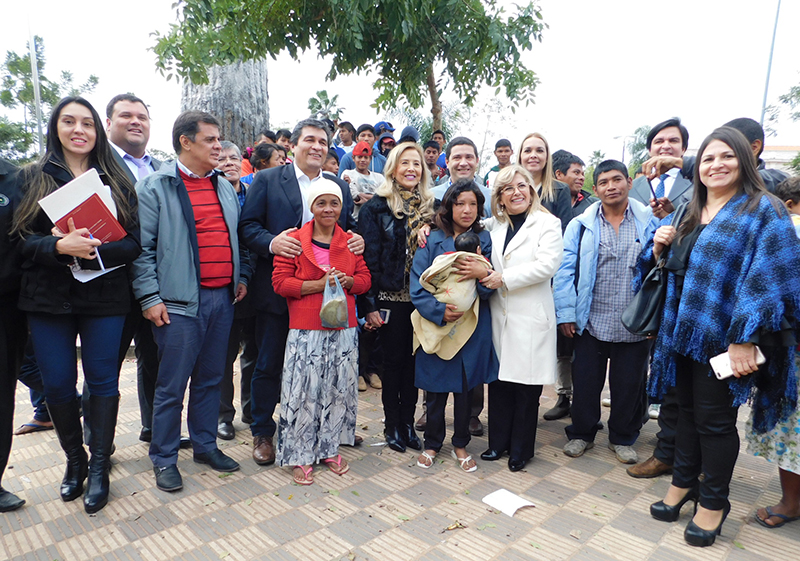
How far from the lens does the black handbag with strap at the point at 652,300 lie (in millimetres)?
2873

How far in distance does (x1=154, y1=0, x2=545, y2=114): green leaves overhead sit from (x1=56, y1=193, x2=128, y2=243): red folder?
406 cm

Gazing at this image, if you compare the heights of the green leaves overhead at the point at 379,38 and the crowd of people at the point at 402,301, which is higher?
the green leaves overhead at the point at 379,38

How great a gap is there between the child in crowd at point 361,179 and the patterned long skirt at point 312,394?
6.23 feet

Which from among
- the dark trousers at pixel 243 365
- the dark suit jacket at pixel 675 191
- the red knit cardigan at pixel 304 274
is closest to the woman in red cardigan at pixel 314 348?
the red knit cardigan at pixel 304 274

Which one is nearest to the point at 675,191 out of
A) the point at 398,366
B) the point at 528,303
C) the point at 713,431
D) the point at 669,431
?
the point at 528,303

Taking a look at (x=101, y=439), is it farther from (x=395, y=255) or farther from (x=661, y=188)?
(x=661, y=188)

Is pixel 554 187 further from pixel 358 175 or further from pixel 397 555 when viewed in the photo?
pixel 397 555

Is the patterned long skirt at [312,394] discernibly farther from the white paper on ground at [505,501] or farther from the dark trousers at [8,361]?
the dark trousers at [8,361]

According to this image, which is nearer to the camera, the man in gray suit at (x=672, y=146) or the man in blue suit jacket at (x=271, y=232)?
the man in blue suit jacket at (x=271, y=232)

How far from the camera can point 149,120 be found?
12.3 feet

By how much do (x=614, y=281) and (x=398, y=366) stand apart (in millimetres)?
1733

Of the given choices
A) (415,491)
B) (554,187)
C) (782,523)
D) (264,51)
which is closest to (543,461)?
(415,491)

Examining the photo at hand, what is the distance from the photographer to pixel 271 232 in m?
3.66

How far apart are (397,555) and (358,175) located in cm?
389
